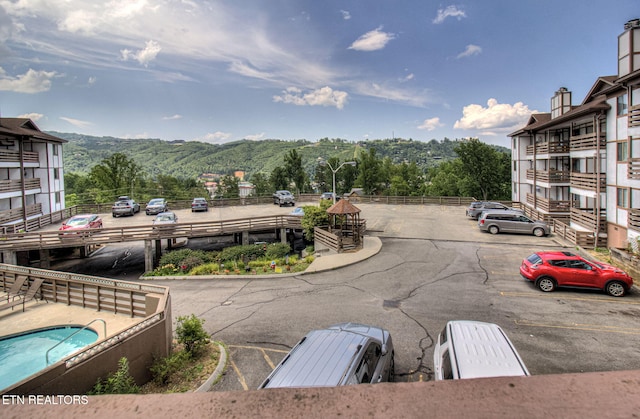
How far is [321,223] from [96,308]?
1729cm

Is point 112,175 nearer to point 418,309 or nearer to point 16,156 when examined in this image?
point 16,156

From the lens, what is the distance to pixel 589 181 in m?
25.1

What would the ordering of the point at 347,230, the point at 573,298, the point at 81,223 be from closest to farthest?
1. the point at 573,298
2. the point at 347,230
3. the point at 81,223

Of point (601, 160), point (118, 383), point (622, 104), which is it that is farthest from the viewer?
point (601, 160)

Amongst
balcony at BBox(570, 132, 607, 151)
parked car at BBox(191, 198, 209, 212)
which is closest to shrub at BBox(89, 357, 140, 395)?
balcony at BBox(570, 132, 607, 151)

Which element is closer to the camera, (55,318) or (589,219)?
(55,318)

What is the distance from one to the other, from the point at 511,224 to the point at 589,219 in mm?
5172

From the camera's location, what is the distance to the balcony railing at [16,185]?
2927cm

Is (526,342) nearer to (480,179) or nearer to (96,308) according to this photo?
(96,308)

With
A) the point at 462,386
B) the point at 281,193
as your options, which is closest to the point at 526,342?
the point at 462,386

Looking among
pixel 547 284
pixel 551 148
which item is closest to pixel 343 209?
pixel 547 284

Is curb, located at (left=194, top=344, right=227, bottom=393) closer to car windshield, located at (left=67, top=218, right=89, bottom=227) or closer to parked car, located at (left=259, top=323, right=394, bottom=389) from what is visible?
parked car, located at (left=259, top=323, right=394, bottom=389)

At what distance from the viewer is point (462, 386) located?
131cm

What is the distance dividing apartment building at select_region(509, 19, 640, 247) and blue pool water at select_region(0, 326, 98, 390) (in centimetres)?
2586
